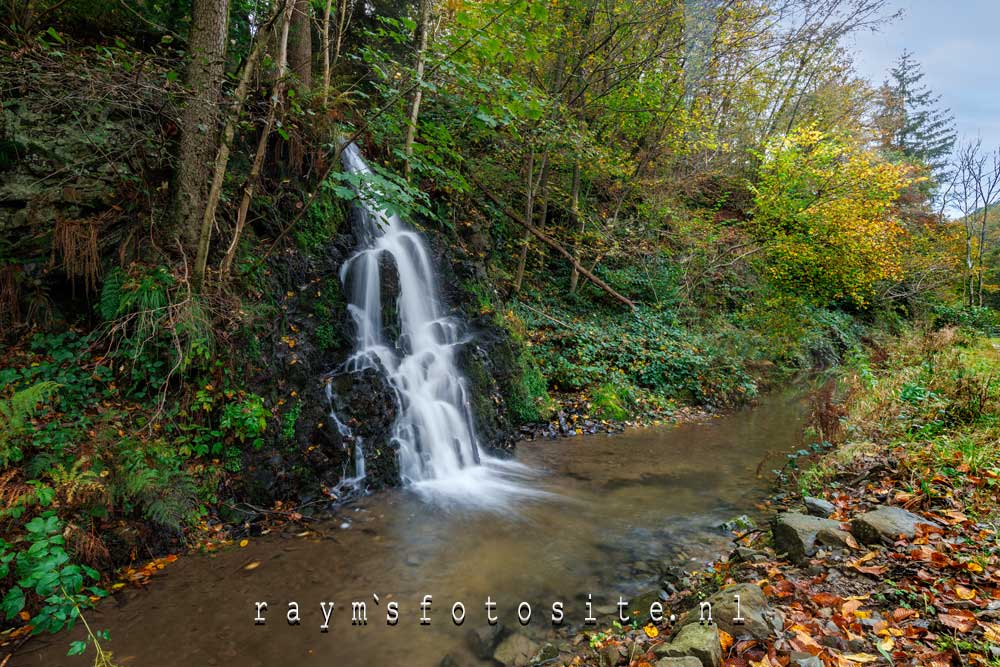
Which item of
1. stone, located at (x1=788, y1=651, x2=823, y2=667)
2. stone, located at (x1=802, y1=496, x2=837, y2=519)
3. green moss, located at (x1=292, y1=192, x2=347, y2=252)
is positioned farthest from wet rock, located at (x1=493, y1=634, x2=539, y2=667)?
green moss, located at (x1=292, y1=192, x2=347, y2=252)

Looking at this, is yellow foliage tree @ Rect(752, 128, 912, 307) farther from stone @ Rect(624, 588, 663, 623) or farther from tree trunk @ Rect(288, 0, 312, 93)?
tree trunk @ Rect(288, 0, 312, 93)

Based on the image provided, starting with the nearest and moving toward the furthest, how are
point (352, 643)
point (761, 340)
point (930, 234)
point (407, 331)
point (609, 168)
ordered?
point (352, 643), point (407, 331), point (609, 168), point (761, 340), point (930, 234)

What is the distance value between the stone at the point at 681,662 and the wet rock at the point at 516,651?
1.01m

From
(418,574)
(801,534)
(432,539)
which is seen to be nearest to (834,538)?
(801,534)

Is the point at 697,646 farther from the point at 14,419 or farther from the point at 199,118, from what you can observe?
the point at 199,118

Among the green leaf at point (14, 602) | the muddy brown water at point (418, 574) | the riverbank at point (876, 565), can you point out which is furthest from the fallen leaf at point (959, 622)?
the green leaf at point (14, 602)

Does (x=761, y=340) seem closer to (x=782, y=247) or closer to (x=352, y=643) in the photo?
(x=782, y=247)

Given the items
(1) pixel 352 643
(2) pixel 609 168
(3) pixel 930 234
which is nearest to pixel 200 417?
(1) pixel 352 643

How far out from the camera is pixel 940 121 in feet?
115

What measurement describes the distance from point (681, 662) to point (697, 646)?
172 millimetres

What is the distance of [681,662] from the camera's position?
232 centimetres

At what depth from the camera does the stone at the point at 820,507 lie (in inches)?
159

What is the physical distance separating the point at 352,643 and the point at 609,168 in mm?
9836

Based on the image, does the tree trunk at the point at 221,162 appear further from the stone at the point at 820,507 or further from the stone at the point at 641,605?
the stone at the point at 820,507
